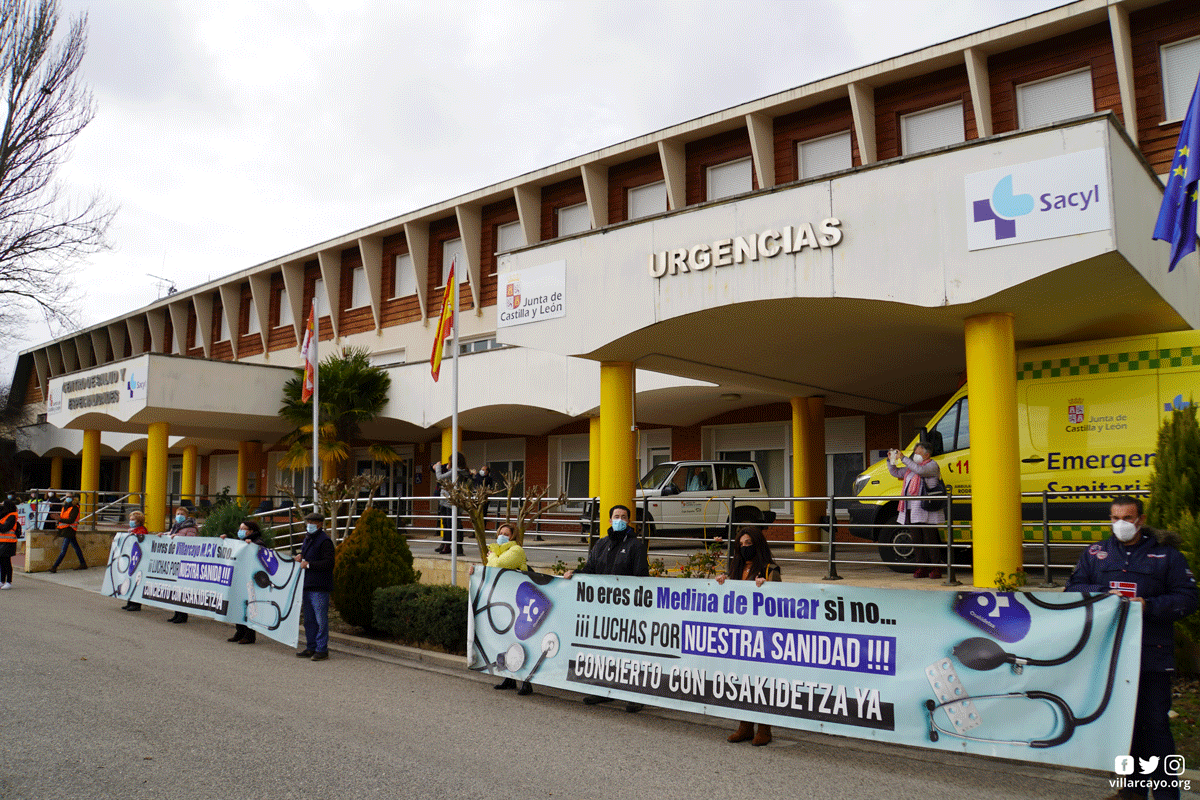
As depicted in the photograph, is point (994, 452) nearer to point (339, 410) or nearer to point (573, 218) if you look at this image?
point (573, 218)

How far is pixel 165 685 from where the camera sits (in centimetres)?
857

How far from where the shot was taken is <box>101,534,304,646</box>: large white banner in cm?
1123

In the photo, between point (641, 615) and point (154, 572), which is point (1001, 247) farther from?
point (154, 572)

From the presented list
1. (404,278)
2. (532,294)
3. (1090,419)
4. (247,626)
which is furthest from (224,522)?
(1090,419)

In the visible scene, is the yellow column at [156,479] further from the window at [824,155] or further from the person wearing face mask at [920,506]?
the person wearing face mask at [920,506]

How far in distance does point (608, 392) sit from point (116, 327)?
125 feet

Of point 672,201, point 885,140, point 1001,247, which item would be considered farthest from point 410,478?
A: point 1001,247

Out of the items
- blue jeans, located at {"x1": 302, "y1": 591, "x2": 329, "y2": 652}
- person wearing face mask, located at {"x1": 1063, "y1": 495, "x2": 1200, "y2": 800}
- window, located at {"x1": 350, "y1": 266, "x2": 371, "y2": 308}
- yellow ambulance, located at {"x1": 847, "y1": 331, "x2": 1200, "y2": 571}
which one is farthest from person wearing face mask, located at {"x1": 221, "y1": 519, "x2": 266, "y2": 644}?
window, located at {"x1": 350, "y1": 266, "x2": 371, "y2": 308}

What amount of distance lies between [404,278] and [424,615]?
19.3 meters

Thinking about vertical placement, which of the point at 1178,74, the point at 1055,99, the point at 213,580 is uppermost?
the point at 1055,99

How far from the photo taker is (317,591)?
1077 centimetres

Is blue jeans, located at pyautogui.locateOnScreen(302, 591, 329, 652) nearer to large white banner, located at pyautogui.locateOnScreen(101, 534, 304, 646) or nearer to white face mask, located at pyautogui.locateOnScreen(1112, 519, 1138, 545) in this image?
large white banner, located at pyautogui.locateOnScreen(101, 534, 304, 646)

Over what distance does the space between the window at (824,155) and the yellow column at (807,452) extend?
222 inches

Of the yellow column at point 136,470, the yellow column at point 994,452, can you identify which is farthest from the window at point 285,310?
the yellow column at point 994,452
